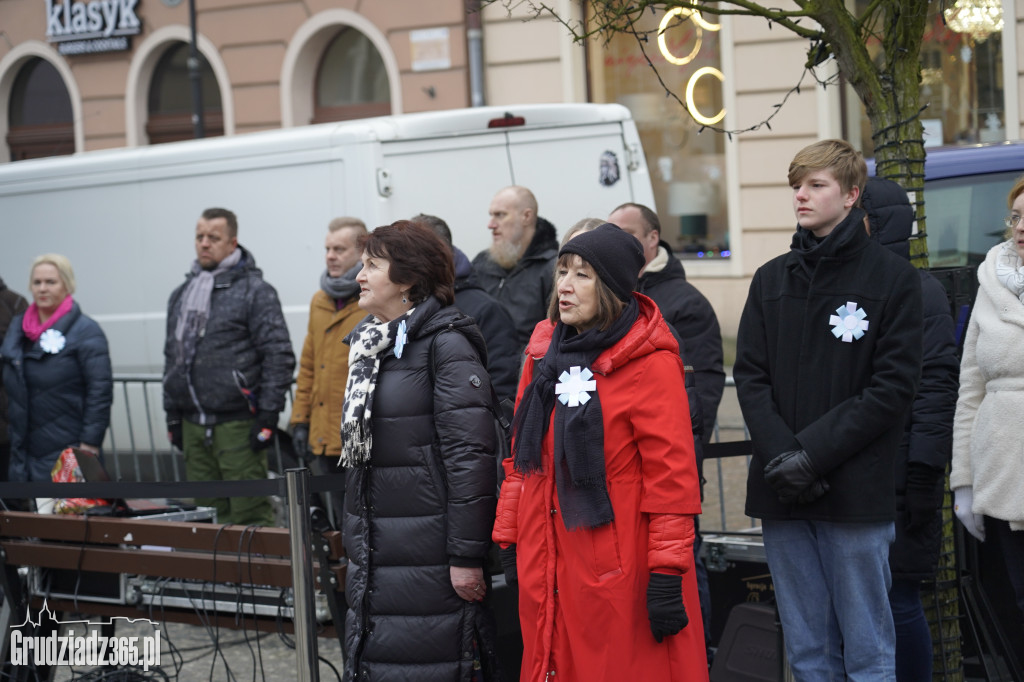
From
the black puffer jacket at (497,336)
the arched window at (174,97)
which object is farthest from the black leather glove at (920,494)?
the arched window at (174,97)

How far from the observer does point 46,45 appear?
17.5m

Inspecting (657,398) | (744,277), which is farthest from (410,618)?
(744,277)

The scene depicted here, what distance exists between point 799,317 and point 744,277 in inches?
408

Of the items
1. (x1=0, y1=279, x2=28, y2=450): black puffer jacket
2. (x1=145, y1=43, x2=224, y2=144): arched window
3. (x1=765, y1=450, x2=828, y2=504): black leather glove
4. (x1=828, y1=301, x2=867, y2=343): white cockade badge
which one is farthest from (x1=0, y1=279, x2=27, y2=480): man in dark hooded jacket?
(x1=145, y1=43, x2=224, y2=144): arched window

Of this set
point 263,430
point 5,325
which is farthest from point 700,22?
point 5,325

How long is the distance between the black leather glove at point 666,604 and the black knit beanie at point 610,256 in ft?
2.68

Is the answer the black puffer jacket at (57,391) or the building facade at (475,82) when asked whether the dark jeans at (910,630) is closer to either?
the black puffer jacket at (57,391)

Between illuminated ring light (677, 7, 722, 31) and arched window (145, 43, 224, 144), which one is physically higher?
arched window (145, 43, 224, 144)

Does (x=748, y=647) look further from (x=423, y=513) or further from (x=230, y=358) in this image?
(x=230, y=358)

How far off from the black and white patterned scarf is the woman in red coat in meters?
0.54

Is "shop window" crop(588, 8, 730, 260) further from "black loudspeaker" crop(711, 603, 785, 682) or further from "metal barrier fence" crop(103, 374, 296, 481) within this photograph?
"black loudspeaker" crop(711, 603, 785, 682)

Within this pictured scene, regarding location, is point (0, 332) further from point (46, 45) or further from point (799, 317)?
point (46, 45)

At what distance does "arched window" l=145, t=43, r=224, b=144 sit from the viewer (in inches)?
672

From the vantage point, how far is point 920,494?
13.2 ft
